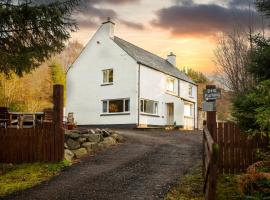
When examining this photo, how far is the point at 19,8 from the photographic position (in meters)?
12.0

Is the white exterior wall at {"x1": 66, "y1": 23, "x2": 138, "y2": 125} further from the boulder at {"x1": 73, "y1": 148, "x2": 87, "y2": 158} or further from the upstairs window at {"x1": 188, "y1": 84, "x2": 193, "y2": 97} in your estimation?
the boulder at {"x1": 73, "y1": 148, "x2": 87, "y2": 158}

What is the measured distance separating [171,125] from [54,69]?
77.2ft

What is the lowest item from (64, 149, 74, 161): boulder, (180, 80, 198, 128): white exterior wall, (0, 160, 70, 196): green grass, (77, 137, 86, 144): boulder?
(0, 160, 70, 196): green grass

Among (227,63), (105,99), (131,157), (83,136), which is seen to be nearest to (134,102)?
(105,99)

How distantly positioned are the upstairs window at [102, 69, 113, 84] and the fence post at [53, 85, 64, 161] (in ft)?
64.8

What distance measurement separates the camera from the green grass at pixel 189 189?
922 cm

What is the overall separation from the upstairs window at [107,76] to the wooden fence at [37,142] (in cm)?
1940

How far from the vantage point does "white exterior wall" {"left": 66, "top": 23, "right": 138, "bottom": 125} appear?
107 ft

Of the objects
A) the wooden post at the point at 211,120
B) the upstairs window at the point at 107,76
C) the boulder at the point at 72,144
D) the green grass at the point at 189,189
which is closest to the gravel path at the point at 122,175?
the green grass at the point at 189,189

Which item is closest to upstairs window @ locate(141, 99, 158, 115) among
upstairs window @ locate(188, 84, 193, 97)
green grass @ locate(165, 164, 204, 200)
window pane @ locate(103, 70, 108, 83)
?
window pane @ locate(103, 70, 108, 83)

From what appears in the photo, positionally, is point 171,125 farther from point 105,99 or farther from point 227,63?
point 227,63

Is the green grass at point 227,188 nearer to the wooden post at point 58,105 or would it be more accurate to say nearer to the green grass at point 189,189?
the green grass at point 189,189

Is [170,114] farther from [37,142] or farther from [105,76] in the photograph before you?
[37,142]

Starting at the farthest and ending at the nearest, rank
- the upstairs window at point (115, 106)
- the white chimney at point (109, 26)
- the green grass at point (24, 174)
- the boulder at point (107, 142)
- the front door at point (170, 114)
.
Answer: the front door at point (170, 114), the white chimney at point (109, 26), the upstairs window at point (115, 106), the boulder at point (107, 142), the green grass at point (24, 174)
